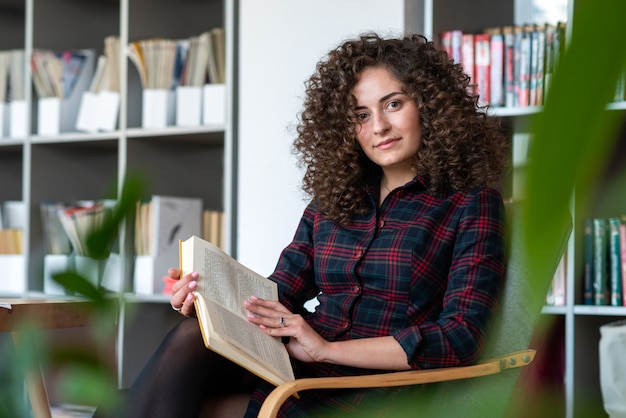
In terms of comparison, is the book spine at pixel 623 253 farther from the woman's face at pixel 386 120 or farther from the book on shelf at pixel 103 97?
the book on shelf at pixel 103 97

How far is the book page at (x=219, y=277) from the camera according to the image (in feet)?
4.62

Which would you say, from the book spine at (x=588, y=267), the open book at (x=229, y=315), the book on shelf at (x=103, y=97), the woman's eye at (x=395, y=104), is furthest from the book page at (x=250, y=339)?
the book on shelf at (x=103, y=97)

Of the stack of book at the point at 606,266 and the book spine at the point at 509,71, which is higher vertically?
the book spine at the point at 509,71

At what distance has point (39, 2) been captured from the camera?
294 centimetres

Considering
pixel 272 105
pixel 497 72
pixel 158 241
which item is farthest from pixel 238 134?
pixel 497 72

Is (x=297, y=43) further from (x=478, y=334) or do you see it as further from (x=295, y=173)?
(x=478, y=334)

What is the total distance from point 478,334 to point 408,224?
0.85 ft

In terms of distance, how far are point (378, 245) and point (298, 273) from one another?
0.21 metres

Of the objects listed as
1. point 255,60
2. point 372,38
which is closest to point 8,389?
point 372,38

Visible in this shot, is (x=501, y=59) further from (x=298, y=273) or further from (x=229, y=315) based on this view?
(x=229, y=315)

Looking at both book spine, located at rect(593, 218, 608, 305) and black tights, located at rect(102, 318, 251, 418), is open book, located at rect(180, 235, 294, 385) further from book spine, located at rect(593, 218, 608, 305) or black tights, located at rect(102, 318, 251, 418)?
book spine, located at rect(593, 218, 608, 305)

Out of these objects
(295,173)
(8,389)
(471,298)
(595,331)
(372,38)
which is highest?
(372,38)

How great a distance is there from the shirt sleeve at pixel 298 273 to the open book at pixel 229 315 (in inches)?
6.8

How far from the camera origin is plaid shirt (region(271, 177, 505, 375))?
1.48 meters
